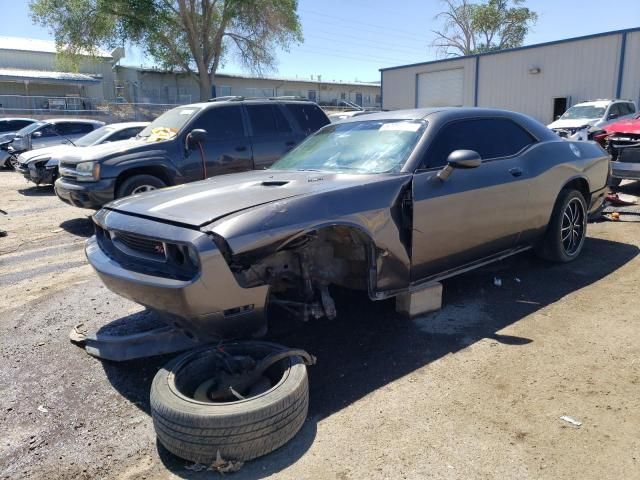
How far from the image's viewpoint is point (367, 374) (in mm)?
3305

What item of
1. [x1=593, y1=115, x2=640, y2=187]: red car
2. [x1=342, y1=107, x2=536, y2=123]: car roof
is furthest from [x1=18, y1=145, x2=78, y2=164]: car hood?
[x1=593, y1=115, x2=640, y2=187]: red car

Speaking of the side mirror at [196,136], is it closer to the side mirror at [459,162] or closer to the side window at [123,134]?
the side mirror at [459,162]

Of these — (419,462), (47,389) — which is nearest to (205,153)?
(47,389)

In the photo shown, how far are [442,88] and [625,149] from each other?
23469 millimetres

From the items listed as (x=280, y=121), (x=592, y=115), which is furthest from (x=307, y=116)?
(x=592, y=115)

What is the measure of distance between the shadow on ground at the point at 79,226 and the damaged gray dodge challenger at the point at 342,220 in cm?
429

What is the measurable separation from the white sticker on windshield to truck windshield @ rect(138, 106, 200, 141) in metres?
4.26

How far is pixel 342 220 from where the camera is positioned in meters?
3.28

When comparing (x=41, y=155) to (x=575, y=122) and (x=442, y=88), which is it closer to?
(x=575, y=122)

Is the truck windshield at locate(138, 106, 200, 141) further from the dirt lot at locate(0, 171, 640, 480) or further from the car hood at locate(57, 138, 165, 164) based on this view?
the dirt lot at locate(0, 171, 640, 480)

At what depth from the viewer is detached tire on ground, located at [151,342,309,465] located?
2.42 meters

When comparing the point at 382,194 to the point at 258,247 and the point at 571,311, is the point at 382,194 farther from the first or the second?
the point at 571,311

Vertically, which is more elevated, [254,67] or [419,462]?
[254,67]

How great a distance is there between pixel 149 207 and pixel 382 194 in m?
1.53
